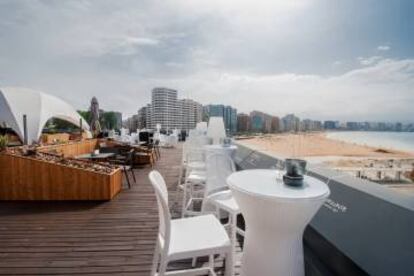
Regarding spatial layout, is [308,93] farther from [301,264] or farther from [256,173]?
[301,264]

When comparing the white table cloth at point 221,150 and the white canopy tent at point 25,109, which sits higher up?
the white canopy tent at point 25,109

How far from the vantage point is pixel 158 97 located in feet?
62.4

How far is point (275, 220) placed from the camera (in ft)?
4.93

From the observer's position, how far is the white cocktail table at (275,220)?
1.45 meters

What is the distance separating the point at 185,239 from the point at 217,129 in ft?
14.1

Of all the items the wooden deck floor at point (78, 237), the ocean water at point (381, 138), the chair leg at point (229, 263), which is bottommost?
the wooden deck floor at point (78, 237)

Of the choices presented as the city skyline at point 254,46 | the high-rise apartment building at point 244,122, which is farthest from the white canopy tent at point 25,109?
the high-rise apartment building at point 244,122

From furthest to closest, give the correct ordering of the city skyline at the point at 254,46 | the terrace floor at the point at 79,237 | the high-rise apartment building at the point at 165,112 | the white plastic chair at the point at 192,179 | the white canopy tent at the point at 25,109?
1. the high-rise apartment building at the point at 165,112
2. the white canopy tent at the point at 25,109
3. the white plastic chair at the point at 192,179
4. the terrace floor at the point at 79,237
5. the city skyline at the point at 254,46

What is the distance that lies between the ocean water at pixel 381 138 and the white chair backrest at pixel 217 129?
3.86 meters

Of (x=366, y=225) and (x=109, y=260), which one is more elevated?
(x=366, y=225)

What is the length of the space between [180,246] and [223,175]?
1.37 metres

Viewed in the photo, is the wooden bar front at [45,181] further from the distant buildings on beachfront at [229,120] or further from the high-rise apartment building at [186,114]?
the high-rise apartment building at [186,114]

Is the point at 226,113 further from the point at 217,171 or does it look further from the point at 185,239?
the point at 185,239

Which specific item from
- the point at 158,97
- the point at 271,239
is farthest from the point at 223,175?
the point at 158,97
